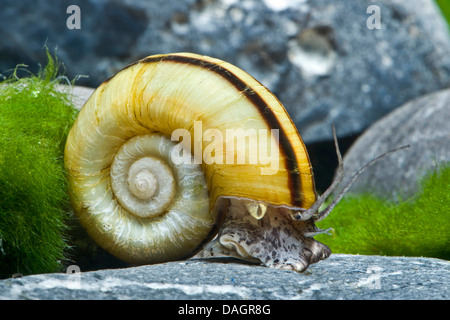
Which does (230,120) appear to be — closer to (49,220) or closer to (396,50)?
(49,220)

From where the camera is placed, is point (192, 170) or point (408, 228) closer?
point (192, 170)

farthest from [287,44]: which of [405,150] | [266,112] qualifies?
[266,112]

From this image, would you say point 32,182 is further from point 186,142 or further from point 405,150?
point 405,150

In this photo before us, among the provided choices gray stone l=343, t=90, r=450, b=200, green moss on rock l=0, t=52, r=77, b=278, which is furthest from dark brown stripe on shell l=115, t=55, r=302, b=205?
gray stone l=343, t=90, r=450, b=200

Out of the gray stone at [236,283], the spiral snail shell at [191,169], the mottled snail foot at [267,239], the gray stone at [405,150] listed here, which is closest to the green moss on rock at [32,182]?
the spiral snail shell at [191,169]

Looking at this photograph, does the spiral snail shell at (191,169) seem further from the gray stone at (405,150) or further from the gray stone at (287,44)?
the gray stone at (287,44)
